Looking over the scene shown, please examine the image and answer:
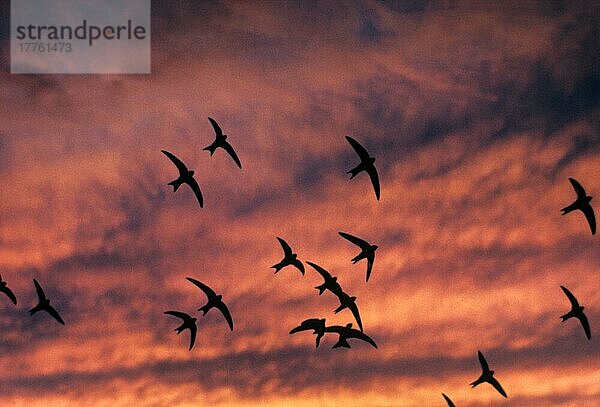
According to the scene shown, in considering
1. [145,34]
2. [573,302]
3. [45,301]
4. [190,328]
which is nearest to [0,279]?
[45,301]

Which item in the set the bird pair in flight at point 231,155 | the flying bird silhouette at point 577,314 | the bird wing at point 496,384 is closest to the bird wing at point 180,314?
the bird pair in flight at point 231,155

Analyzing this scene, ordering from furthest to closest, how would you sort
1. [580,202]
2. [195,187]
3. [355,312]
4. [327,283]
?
[355,312] < [195,187] < [327,283] < [580,202]

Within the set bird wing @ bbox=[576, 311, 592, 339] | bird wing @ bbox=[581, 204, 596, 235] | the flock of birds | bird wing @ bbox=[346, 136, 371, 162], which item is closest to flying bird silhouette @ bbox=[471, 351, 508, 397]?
the flock of birds

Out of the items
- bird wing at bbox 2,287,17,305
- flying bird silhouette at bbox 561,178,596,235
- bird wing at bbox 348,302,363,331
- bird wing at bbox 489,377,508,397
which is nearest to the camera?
flying bird silhouette at bbox 561,178,596,235

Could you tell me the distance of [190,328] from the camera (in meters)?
18.2

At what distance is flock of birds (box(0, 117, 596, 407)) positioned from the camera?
1678cm

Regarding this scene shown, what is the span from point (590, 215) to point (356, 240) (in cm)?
286

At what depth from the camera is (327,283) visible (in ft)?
57.4

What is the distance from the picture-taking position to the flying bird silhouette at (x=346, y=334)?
17.8 metres

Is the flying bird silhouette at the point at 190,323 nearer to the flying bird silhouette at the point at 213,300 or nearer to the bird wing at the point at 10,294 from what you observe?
the flying bird silhouette at the point at 213,300

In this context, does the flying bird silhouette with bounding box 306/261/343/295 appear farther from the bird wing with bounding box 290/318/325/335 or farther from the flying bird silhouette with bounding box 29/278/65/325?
the flying bird silhouette with bounding box 29/278/65/325

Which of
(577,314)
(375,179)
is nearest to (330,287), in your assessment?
(375,179)

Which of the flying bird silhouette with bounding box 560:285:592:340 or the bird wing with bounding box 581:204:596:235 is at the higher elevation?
the bird wing with bounding box 581:204:596:235

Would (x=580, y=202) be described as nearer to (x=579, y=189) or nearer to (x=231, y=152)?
(x=579, y=189)
